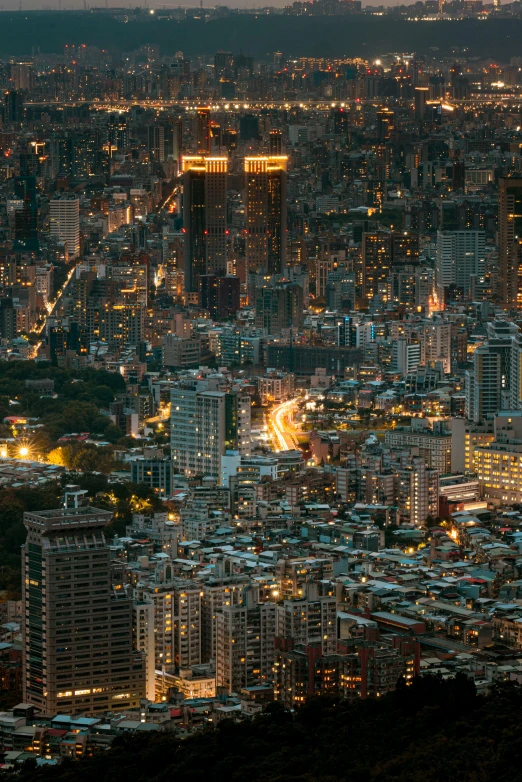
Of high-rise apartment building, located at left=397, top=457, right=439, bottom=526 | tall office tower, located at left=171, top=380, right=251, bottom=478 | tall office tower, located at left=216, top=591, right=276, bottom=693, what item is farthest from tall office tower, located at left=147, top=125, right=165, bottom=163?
tall office tower, located at left=216, top=591, right=276, bottom=693

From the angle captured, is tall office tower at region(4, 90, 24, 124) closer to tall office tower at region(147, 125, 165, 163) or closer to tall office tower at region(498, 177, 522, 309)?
tall office tower at region(147, 125, 165, 163)

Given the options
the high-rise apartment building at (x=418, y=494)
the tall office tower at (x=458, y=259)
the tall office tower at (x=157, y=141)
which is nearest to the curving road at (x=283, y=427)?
the high-rise apartment building at (x=418, y=494)

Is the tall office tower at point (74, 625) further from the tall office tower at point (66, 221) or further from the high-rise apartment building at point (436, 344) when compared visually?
the tall office tower at point (66, 221)

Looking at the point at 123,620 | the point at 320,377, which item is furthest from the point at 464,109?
the point at 123,620

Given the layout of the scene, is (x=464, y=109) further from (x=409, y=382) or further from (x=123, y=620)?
(x=123, y=620)

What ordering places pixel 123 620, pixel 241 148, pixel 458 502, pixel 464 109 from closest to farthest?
pixel 123 620 → pixel 458 502 → pixel 241 148 → pixel 464 109
